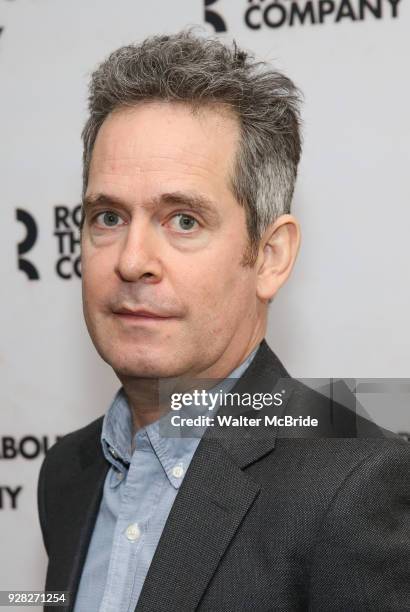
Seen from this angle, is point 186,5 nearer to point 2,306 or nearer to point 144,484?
point 2,306

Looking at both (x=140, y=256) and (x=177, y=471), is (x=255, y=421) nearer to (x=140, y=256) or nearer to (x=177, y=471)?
(x=177, y=471)

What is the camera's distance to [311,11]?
5.62ft

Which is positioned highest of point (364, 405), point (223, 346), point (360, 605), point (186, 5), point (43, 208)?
point (186, 5)

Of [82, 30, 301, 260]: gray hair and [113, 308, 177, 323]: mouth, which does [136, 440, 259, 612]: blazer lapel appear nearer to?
[113, 308, 177, 323]: mouth

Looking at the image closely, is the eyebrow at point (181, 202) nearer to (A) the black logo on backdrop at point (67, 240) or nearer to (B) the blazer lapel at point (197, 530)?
(B) the blazer lapel at point (197, 530)

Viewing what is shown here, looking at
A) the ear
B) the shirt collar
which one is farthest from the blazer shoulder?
the ear

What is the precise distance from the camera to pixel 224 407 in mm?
1138

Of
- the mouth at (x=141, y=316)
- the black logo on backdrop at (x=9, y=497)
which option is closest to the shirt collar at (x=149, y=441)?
the mouth at (x=141, y=316)

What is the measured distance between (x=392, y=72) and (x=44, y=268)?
3.02ft

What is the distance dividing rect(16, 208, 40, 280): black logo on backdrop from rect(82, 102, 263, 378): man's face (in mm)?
792

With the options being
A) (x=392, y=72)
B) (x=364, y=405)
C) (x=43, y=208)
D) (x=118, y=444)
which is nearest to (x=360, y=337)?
(x=364, y=405)

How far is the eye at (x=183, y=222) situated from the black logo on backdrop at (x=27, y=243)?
0.88 meters

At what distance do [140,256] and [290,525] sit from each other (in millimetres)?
403

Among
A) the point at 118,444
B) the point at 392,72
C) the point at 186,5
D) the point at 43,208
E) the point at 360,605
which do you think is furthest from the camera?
the point at 43,208
